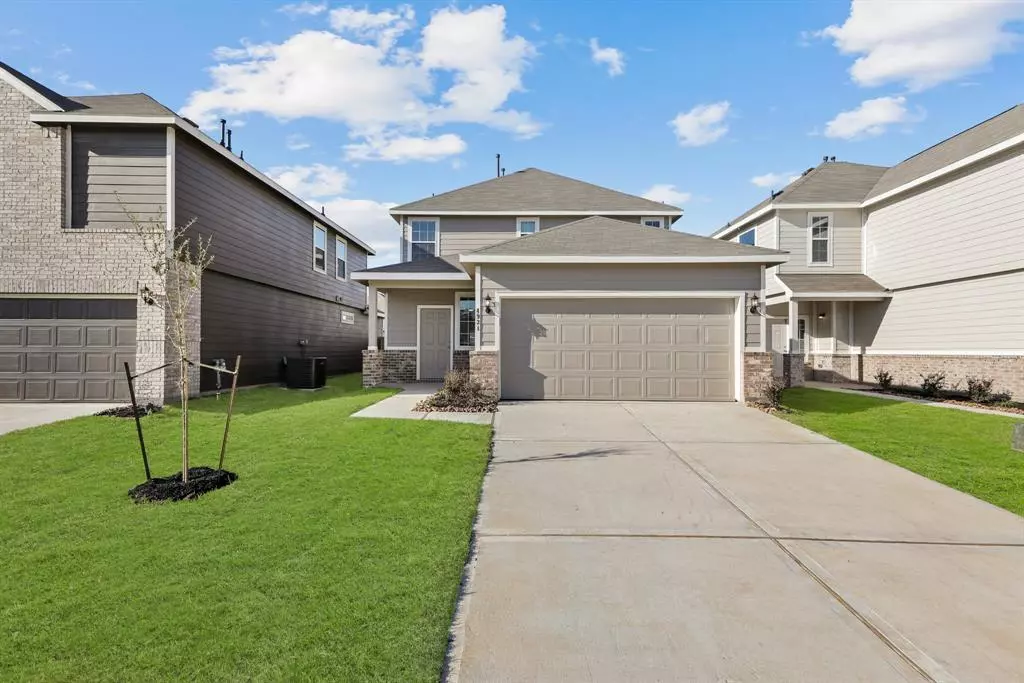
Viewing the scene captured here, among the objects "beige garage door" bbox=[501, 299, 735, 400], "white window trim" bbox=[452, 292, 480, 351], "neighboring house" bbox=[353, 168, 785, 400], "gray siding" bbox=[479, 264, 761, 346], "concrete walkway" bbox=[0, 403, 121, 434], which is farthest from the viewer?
"white window trim" bbox=[452, 292, 480, 351]

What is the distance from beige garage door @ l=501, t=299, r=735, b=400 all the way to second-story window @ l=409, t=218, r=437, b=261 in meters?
6.77

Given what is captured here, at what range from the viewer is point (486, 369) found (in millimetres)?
10008

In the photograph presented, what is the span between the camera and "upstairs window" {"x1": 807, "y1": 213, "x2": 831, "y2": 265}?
1574 centimetres

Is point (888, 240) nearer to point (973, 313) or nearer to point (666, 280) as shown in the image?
point (973, 313)

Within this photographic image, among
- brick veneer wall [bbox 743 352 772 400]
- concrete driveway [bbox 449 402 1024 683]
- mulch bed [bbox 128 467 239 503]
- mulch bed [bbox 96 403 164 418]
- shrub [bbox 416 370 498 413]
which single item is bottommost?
concrete driveway [bbox 449 402 1024 683]

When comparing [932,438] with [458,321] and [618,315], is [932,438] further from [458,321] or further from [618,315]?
[458,321]

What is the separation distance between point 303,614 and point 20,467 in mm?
5208

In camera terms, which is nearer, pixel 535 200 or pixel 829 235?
pixel 829 235

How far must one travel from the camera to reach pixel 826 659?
7.43 feet

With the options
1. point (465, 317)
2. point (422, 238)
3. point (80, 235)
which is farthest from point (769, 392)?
point (80, 235)

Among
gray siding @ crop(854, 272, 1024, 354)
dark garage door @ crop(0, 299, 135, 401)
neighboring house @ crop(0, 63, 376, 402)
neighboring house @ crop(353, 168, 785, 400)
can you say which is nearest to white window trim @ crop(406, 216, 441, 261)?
neighboring house @ crop(353, 168, 785, 400)

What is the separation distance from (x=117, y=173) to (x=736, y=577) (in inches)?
495

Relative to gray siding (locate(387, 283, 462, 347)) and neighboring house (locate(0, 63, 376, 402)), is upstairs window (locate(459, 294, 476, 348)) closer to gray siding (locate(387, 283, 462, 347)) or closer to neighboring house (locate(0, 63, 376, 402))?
gray siding (locate(387, 283, 462, 347))

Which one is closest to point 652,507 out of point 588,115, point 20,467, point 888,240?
point 20,467
